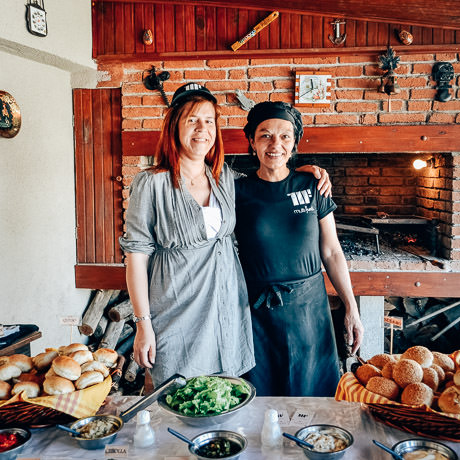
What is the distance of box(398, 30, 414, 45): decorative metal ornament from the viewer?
3.51 metres

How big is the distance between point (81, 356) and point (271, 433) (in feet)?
2.25

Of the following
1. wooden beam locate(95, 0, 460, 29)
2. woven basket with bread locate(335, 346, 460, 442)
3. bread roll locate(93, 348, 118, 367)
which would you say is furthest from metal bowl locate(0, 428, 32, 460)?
wooden beam locate(95, 0, 460, 29)

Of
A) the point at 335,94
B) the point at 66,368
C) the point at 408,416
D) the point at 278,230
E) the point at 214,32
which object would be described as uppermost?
the point at 214,32

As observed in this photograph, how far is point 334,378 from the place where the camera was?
2.28m

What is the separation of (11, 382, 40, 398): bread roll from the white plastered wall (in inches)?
84.5

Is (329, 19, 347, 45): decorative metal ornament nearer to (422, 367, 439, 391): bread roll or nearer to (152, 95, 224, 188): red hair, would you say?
(152, 95, 224, 188): red hair

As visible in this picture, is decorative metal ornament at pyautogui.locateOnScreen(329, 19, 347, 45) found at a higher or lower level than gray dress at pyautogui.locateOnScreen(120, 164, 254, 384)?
higher

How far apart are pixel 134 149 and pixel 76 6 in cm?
121

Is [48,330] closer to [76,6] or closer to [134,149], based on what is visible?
[134,149]

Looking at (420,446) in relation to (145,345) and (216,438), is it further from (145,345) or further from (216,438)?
(145,345)

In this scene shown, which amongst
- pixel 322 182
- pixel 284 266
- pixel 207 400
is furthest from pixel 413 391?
pixel 322 182

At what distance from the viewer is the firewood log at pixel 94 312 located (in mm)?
3939

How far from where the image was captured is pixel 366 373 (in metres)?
1.47

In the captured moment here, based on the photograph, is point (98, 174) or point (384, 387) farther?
point (98, 174)
